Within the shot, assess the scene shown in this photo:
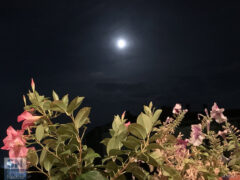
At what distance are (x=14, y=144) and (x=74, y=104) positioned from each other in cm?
25

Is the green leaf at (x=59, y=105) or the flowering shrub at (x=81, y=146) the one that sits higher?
the green leaf at (x=59, y=105)

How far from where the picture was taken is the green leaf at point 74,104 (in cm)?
97

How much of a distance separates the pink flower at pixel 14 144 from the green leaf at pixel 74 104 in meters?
0.19

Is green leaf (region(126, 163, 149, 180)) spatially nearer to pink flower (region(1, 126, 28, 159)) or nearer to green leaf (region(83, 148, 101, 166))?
green leaf (region(83, 148, 101, 166))

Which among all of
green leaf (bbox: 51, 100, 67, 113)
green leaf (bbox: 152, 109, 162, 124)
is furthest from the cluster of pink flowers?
green leaf (bbox: 152, 109, 162, 124)

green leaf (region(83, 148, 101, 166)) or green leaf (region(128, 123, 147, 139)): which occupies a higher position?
green leaf (region(128, 123, 147, 139))

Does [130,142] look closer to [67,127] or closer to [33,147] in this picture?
[67,127]

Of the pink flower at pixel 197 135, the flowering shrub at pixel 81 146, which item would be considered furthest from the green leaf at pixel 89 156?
the pink flower at pixel 197 135

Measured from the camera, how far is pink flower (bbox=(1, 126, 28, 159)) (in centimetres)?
97

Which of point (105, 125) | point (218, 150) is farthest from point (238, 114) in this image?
point (218, 150)

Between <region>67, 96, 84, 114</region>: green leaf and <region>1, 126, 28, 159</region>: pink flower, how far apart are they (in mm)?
194

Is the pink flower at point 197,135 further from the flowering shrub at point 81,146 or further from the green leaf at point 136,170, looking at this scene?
the green leaf at point 136,170

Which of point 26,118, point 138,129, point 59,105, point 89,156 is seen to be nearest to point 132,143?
point 138,129

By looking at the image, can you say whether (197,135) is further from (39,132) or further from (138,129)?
(39,132)
